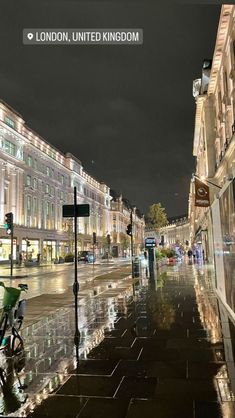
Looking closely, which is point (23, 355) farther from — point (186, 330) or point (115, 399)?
point (186, 330)

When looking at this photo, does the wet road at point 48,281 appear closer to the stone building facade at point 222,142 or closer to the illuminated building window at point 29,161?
the stone building facade at point 222,142

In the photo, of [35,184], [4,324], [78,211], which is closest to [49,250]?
[35,184]

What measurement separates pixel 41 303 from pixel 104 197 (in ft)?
343

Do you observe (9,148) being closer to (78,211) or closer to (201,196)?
(201,196)

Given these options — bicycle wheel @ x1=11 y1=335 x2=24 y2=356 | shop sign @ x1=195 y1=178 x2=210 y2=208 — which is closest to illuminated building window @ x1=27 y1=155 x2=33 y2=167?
shop sign @ x1=195 y1=178 x2=210 y2=208

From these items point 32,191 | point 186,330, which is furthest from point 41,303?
point 32,191

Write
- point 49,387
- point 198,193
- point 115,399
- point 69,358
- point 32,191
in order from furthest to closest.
Result: point 32,191
point 198,193
point 69,358
point 49,387
point 115,399

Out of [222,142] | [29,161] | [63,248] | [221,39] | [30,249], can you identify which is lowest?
[30,249]

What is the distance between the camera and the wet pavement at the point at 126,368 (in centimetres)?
421

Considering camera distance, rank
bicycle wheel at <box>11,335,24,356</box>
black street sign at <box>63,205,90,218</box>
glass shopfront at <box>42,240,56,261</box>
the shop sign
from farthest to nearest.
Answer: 1. glass shopfront at <box>42,240,56,261</box>
2. the shop sign
3. black street sign at <box>63,205,90,218</box>
4. bicycle wheel at <box>11,335,24,356</box>

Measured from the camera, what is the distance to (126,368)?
5586 millimetres

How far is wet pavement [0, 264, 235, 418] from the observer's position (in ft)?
13.8

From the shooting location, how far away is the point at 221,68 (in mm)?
28516

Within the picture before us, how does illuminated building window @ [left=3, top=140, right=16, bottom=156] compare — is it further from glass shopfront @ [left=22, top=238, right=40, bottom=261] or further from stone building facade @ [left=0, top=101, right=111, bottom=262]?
glass shopfront @ [left=22, top=238, right=40, bottom=261]
